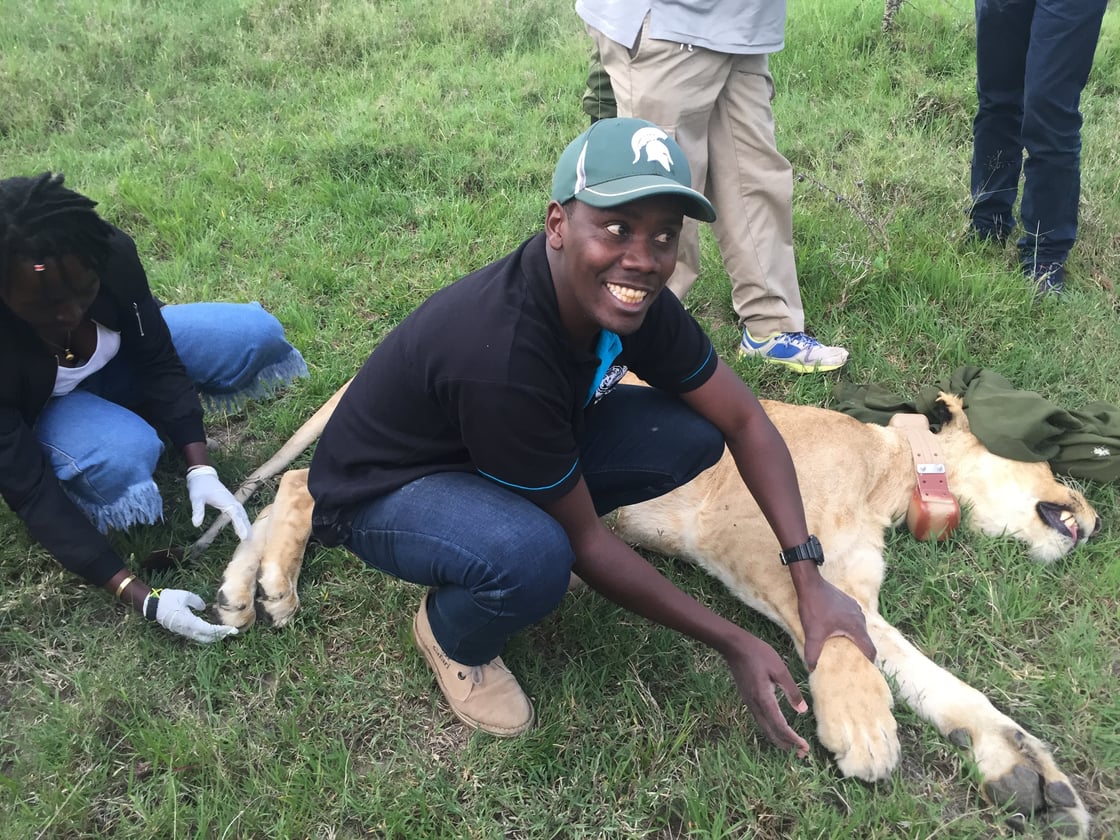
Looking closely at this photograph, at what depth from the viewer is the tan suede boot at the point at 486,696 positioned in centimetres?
222

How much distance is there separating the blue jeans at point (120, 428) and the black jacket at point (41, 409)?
9 centimetres

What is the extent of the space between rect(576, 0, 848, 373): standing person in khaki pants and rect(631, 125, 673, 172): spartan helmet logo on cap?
59.5 inches

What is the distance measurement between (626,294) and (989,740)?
1423 mm

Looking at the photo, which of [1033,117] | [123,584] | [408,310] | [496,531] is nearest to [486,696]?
[496,531]

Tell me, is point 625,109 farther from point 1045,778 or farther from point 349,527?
point 1045,778

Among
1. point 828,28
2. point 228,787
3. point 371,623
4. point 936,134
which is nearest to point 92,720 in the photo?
point 228,787

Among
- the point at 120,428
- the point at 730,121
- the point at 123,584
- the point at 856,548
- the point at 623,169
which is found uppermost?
the point at 623,169

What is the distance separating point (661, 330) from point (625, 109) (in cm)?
150

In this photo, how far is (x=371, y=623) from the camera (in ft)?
8.40

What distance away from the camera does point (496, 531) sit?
195cm

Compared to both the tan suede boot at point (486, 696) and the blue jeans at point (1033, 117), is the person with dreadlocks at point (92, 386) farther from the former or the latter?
the blue jeans at point (1033, 117)

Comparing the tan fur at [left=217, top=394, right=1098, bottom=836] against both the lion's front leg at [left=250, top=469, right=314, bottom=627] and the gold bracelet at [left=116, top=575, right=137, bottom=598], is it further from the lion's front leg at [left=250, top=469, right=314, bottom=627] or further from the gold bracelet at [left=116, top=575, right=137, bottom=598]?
the gold bracelet at [left=116, top=575, right=137, bottom=598]

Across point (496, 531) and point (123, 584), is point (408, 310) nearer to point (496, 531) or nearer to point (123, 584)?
point (123, 584)

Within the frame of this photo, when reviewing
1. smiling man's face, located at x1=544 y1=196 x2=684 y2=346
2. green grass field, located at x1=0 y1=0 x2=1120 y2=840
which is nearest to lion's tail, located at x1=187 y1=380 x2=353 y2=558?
green grass field, located at x1=0 y1=0 x2=1120 y2=840
